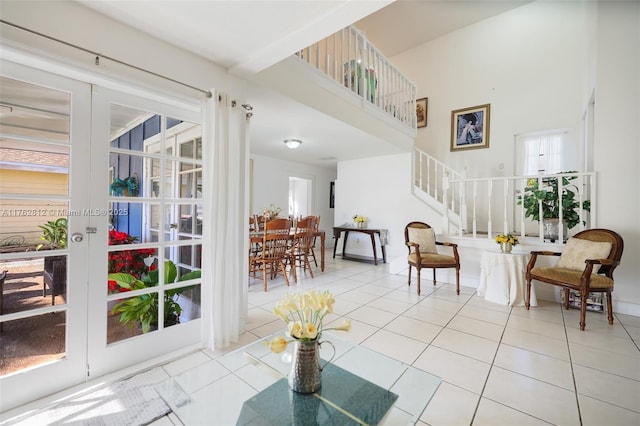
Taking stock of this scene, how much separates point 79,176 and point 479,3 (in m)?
7.10

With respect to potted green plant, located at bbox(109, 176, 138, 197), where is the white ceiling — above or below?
above

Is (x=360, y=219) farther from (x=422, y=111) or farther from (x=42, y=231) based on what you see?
(x=42, y=231)

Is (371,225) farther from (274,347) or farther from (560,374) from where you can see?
(274,347)

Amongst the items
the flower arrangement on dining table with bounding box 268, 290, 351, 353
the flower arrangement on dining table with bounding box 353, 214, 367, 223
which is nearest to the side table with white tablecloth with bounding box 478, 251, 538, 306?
the flower arrangement on dining table with bounding box 353, 214, 367, 223

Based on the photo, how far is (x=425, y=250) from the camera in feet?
13.3

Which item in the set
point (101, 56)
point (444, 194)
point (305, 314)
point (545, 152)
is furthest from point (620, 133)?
point (101, 56)

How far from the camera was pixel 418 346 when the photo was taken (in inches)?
85.3

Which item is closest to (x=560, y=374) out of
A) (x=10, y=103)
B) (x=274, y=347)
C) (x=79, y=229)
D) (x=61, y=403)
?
(x=274, y=347)

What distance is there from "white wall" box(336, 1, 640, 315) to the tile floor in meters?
1.07

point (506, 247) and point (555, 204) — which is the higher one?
point (555, 204)

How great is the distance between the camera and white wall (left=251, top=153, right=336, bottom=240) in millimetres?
5766

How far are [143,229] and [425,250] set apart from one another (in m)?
3.62

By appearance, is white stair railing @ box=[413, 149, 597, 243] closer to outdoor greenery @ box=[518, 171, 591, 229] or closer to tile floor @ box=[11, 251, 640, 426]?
outdoor greenery @ box=[518, 171, 591, 229]

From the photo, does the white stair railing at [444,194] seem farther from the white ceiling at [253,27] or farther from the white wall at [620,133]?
the white ceiling at [253,27]
